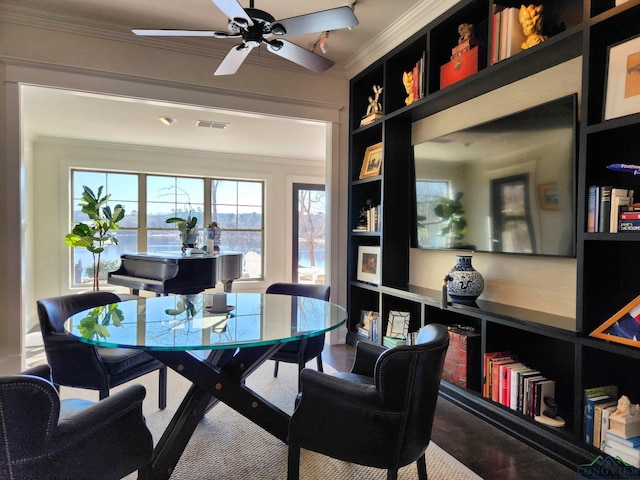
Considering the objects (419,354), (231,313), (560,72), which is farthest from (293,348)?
(560,72)

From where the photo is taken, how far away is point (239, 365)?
188 cm

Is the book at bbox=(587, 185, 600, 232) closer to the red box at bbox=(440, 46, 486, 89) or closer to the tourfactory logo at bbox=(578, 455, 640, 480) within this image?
the tourfactory logo at bbox=(578, 455, 640, 480)

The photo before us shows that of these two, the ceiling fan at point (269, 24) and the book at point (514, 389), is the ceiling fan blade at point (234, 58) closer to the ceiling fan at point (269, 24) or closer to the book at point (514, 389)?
the ceiling fan at point (269, 24)

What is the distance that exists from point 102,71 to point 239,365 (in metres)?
2.66

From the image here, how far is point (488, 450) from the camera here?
6.72 ft

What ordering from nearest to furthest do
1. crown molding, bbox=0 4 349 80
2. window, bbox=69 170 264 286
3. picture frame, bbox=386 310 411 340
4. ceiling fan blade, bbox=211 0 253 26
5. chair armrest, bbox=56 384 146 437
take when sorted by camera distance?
chair armrest, bbox=56 384 146 437 < ceiling fan blade, bbox=211 0 253 26 < crown molding, bbox=0 4 349 80 < picture frame, bbox=386 310 411 340 < window, bbox=69 170 264 286

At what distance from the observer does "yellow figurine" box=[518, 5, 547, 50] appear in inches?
85.1

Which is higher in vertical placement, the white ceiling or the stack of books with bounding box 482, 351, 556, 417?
the white ceiling

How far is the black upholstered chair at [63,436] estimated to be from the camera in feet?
3.54

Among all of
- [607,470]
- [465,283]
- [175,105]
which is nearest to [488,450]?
[607,470]

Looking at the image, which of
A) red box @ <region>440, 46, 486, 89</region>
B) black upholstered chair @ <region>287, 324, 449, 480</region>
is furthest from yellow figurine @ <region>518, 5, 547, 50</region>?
black upholstered chair @ <region>287, 324, 449, 480</region>

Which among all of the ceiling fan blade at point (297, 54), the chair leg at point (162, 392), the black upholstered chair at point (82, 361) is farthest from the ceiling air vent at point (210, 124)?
the chair leg at point (162, 392)

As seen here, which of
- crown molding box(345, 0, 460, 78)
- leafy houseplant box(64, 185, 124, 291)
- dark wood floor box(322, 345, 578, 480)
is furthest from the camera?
leafy houseplant box(64, 185, 124, 291)

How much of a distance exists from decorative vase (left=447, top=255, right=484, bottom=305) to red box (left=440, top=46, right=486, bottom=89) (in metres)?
1.24
